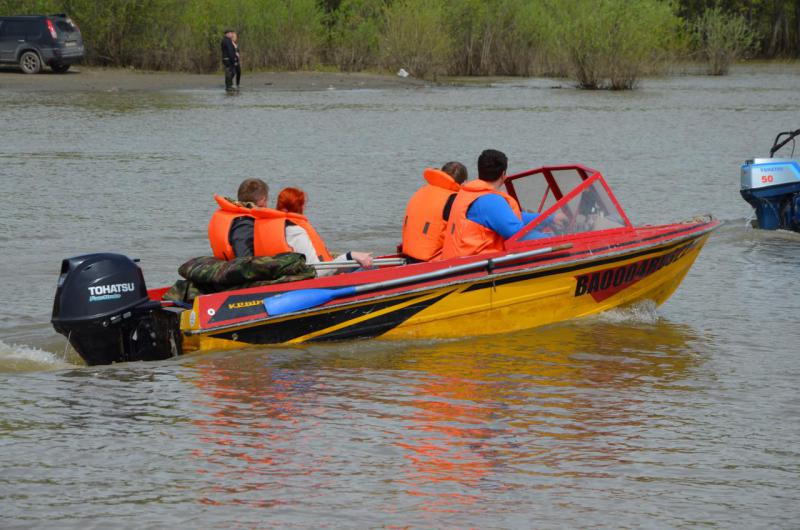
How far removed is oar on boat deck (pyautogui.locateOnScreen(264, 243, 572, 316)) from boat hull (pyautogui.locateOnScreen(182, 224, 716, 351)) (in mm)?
68

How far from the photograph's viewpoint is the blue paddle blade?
28.7ft

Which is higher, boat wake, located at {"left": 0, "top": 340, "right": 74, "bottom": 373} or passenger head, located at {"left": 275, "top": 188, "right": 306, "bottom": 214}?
passenger head, located at {"left": 275, "top": 188, "right": 306, "bottom": 214}

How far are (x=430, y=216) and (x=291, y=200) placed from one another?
1.11m

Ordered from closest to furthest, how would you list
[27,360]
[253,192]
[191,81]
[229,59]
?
[27,360]
[253,192]
[229,59]
[191,81]

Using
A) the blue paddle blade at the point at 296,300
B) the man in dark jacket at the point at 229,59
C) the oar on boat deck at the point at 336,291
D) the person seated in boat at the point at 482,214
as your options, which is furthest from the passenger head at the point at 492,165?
the man in dark jacket at the point at 229,59

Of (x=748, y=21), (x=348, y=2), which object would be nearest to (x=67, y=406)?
(x=348, y=2)

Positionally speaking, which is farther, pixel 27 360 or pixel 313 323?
pixel 313 323

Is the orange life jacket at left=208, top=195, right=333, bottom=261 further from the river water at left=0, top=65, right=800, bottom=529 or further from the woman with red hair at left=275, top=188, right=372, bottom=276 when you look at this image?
the river water at left=0, top=65, right=800, bottom=529

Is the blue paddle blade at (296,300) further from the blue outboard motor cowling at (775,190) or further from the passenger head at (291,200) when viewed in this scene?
the blue outboard motor cowling at (775,190)

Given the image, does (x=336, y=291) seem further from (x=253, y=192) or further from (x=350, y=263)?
(x=253, y=192)

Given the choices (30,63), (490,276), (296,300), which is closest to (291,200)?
(296,300)

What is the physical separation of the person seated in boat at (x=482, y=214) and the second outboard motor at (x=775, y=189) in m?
6.12

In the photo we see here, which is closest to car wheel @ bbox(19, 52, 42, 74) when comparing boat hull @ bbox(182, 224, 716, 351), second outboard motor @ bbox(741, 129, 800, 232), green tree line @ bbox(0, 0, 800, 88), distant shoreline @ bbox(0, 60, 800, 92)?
distant shoreline @ bbox(0, 60, 800, 92)

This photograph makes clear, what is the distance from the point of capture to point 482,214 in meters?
9.27
